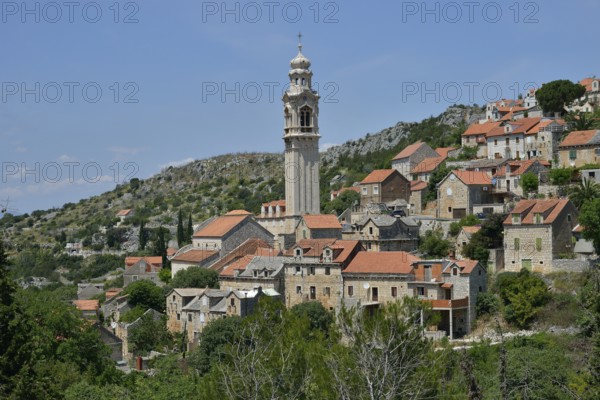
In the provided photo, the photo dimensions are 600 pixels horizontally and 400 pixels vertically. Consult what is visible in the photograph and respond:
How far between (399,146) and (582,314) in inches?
2654

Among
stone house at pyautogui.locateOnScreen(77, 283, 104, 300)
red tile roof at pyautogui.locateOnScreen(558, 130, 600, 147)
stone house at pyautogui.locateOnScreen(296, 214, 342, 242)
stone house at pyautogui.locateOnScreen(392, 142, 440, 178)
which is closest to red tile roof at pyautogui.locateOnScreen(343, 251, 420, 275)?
stone house at pyautogui.locateOnScreen(296, 214, 342, 242)

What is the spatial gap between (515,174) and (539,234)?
13.8 metres

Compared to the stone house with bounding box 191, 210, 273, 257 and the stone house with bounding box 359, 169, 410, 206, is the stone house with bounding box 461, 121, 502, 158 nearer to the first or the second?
the stone house with bounding box 359, 169, 410, 206

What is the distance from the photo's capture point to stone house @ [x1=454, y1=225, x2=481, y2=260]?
6181 centimetres

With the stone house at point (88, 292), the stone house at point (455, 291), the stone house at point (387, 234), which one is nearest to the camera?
the stone house at point (455, 291)

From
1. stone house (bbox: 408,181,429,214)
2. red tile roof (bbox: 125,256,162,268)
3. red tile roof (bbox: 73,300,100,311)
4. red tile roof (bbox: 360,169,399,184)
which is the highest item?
red tile roof (bbox: 360,169,399,184)

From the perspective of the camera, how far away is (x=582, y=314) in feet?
160

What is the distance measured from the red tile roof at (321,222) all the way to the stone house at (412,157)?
1839cm

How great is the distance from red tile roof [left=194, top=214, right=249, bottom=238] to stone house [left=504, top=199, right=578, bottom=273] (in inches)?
947

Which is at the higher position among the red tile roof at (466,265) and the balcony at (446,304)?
the red tile roof at (466,265)

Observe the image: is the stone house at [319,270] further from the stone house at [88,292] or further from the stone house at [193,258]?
the stone house at [88,292]

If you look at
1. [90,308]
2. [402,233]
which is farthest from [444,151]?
[90,308]

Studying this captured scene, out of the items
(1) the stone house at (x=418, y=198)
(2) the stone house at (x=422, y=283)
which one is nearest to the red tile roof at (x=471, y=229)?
(2) the stone house at (x=422, y=283)

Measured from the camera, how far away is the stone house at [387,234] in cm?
6362
